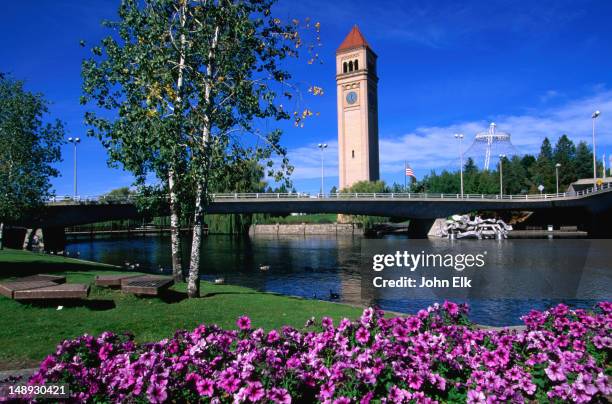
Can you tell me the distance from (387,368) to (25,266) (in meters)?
18.6

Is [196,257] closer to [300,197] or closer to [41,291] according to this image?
[41,291]

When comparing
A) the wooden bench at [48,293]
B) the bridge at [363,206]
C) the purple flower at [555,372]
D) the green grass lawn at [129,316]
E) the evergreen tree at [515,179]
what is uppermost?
the evergreen tree at [515,179]

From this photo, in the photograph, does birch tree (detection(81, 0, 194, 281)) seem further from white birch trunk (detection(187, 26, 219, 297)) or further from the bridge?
the bridge

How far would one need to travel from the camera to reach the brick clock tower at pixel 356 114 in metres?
123

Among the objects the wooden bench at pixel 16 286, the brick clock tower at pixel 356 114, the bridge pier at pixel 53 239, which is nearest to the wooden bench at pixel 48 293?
the wooden bench at pixel 16 286

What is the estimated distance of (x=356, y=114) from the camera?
12444 centimetres

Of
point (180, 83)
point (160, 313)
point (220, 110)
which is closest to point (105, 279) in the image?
point (160, 313)

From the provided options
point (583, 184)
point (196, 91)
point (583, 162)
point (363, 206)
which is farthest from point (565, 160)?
point (196, 91)

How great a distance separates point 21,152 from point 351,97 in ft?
340

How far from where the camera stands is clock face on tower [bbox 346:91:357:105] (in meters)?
126

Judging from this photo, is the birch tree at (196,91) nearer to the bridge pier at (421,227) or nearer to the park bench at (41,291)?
the park bench at (41,291)

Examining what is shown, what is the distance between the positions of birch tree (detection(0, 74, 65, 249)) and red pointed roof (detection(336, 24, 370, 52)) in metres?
108

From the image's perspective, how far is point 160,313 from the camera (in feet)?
37.9

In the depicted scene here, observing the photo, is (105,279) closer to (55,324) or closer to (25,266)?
(55,324)
